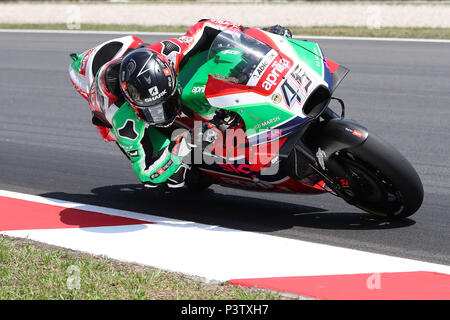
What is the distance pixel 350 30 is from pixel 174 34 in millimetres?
3877

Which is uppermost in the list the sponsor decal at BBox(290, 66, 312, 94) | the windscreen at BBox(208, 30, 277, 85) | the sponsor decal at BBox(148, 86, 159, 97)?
the windscreen at BBox(208, 30, 277, 85)

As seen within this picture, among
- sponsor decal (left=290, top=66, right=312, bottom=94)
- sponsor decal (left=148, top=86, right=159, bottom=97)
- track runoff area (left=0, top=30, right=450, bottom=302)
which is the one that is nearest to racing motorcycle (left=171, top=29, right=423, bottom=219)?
sponsor decal (left=290, top=66, right=312, bottom=94)

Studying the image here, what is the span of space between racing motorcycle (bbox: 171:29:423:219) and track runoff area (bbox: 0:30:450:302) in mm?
524

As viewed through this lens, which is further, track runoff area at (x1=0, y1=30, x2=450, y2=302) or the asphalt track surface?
the asphalt track surface

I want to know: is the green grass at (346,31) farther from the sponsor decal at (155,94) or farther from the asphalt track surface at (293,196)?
the sponsor decal at (155,94)

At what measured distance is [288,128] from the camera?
4.93m

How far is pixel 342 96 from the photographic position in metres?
10.2

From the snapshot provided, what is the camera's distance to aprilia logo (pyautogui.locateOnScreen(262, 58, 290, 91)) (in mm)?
4906

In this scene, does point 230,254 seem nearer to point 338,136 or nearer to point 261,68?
point 338,136

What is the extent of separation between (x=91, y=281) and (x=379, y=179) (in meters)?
2.14

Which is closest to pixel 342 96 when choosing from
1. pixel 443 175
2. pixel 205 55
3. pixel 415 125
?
pixel 415 125

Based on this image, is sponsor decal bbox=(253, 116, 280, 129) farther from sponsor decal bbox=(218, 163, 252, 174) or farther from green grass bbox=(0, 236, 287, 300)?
green grass bbox=(0, 236, 287, 300)
